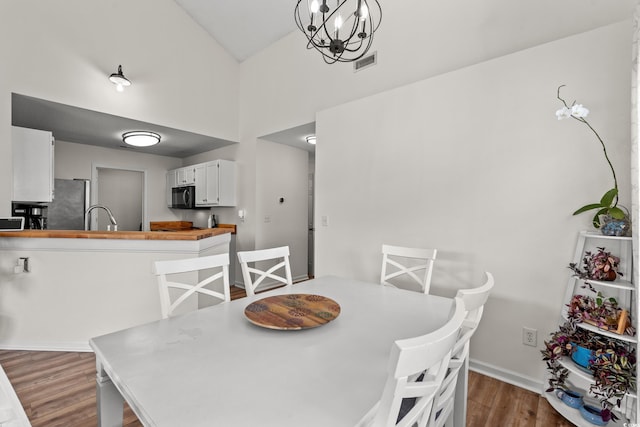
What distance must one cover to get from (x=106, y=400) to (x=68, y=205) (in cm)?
418

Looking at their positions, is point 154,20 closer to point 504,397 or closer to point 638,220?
point 638,220

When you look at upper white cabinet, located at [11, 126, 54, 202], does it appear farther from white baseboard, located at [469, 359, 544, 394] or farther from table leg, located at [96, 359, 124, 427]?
white baseboard, located at [469, 359, 544, 394]

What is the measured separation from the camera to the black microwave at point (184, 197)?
5.09 meters

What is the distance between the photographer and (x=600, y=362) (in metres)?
1.61

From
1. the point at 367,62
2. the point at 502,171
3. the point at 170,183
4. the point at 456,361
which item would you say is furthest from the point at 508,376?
the point at 170,183

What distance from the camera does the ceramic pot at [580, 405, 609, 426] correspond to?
163cm

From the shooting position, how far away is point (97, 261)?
2590mm

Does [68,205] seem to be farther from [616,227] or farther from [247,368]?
[616,227]

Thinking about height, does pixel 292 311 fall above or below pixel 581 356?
above

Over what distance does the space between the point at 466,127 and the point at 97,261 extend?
3256 millimetres

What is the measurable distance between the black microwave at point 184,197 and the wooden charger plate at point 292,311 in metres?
4.02

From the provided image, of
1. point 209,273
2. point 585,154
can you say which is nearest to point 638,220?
point 585,154

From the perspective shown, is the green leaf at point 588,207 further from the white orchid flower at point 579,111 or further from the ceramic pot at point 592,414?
the ceramic pot at point 592,414

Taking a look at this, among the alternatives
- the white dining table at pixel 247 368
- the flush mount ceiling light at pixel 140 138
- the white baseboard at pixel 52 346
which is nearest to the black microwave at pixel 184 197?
the flush mount ceiling light at pixel 140 138
